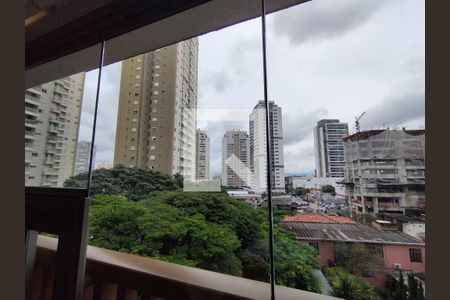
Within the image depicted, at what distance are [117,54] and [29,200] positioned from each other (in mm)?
940

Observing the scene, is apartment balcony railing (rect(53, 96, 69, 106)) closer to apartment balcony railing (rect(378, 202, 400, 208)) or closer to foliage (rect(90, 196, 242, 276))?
foliage (rect(90, 196, 242, 276))

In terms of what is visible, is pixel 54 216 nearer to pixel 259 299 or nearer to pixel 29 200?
pixel 29 200

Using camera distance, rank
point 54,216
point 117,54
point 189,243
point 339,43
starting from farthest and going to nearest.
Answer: point 117,54 → point 54,216 → point 189,243 → point 339,43

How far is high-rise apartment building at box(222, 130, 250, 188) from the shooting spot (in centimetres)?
89

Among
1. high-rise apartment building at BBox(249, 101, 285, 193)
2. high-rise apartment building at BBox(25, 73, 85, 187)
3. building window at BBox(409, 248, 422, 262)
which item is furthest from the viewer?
high-rise apartment building at BBox(25, 73, 85, 187)

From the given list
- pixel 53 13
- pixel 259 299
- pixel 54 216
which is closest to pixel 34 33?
pixel 53 13

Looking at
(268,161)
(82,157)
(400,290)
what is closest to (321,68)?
(268,161)

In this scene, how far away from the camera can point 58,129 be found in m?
1.35

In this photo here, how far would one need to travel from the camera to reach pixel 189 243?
91 cm

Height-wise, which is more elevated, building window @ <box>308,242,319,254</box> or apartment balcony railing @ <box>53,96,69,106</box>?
apartment balcony railing @ <box>53,96,69,106</box>

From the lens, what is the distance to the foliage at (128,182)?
1.01 m

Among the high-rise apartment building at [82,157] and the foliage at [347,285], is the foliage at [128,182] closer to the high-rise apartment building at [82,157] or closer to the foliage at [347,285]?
the high-rise apartment building at [82,157]

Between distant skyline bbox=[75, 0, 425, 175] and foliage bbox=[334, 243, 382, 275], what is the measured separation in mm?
275

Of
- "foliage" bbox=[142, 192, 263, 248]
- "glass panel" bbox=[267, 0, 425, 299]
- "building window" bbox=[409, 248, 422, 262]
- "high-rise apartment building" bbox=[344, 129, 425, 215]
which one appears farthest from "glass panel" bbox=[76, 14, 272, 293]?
"building window" bbox=[409, 248, 422, 262]
